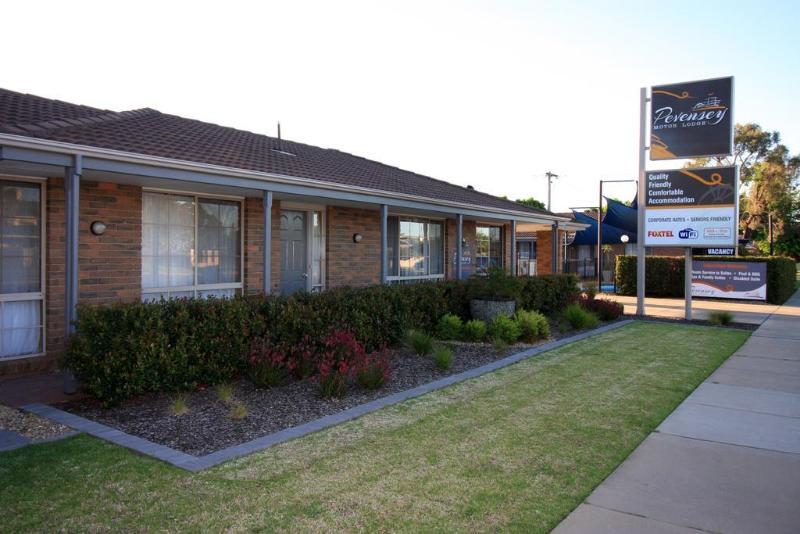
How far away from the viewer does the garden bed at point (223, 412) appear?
5.43 m

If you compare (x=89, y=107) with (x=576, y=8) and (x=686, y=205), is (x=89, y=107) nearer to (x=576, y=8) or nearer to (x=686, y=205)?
(x=576, y=8)

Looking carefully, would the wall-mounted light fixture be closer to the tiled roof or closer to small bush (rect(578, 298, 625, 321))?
the tiled roof

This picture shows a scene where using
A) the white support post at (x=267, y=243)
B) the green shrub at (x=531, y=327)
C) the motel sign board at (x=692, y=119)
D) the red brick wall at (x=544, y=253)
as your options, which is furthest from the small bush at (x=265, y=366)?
the red brick wall at (x=544, y=253)

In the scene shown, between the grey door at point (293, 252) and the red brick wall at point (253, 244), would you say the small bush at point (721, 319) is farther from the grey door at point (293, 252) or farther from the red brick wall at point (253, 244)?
the red brick wall at point (253, 244)

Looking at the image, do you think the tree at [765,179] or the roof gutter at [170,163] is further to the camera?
the tree at [765,179]

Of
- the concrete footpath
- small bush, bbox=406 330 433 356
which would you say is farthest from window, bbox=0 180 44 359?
the concrete footpath

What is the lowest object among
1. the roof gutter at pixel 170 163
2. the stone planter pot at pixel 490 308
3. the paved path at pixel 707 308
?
the paved path at pixel 707 308

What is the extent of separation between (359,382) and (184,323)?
2.14m

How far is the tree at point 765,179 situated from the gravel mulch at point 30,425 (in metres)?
48.2

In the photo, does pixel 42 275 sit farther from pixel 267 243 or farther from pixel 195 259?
pixel 267 243

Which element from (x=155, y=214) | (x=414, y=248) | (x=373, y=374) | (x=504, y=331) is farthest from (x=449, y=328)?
(x=155, y=214)

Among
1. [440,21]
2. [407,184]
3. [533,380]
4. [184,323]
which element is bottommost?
[533,380]

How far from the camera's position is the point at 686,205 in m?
15.5

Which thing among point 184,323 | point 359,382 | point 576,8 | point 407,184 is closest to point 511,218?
point 407,184
